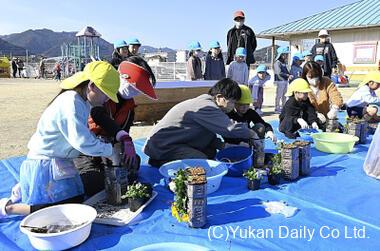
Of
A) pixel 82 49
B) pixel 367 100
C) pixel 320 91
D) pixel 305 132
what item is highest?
pixel 82 49

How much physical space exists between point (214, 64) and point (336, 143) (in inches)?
154

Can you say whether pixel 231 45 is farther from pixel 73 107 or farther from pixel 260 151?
pixel 73 107

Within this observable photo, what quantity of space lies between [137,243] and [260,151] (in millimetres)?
1458

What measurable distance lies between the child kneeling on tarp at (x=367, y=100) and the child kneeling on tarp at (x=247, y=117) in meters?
1.83

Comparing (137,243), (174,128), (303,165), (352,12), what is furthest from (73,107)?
(352,12)

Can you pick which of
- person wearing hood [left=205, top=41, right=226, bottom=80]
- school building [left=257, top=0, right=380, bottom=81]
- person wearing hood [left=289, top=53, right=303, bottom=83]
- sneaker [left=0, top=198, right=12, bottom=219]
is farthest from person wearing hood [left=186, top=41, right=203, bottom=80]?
school building [left=257, top=0, right=380, bottom=81]

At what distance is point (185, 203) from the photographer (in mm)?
1934

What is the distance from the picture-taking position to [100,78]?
6.37 ft

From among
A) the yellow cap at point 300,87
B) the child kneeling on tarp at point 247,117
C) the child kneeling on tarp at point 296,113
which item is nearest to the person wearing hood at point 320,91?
the child kneeling on tarp at point 296,113

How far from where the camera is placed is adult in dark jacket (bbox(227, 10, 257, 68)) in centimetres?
638

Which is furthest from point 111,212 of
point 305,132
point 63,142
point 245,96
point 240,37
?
point 240,37

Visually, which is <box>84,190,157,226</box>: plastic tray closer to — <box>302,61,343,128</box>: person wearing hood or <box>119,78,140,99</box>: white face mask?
<box>119,78,140,99</box>: white face mask

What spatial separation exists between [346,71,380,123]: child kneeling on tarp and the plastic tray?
3360 mm

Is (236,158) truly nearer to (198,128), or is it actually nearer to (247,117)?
(198,128)
